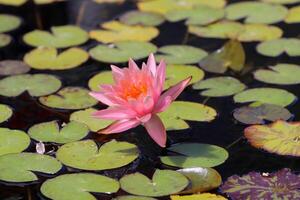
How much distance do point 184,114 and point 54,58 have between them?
26.9 inches

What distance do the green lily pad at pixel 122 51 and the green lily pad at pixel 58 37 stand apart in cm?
13

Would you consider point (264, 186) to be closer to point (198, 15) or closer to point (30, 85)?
point (30, 85)

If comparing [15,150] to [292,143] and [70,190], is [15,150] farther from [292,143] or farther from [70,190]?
[292,143]

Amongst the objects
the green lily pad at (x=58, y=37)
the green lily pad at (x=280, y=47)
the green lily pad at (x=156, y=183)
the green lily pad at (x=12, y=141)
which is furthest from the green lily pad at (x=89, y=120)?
the green lily pad at (x=280, y=47)

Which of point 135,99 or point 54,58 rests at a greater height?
point 135,99

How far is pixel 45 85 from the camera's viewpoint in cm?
243

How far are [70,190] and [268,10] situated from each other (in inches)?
58.9

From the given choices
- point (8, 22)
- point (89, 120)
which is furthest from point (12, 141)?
point (8, 22)

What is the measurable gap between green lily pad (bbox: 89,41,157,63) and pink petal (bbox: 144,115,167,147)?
67 cm

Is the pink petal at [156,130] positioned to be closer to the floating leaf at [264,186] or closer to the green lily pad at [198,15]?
the floating leaf at [264,186]

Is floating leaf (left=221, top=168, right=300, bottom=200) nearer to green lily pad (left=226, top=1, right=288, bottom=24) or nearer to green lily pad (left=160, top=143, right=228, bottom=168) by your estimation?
green lily pad (left=160, top=143, right=228, bottom=168)

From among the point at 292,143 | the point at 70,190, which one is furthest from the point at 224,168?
the point at 70,190

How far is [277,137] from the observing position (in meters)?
2.07

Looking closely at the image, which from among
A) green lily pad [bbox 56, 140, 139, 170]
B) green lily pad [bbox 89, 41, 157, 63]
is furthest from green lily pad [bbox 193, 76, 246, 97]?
green lily pad [bbox 56, 140, 139, 170]
